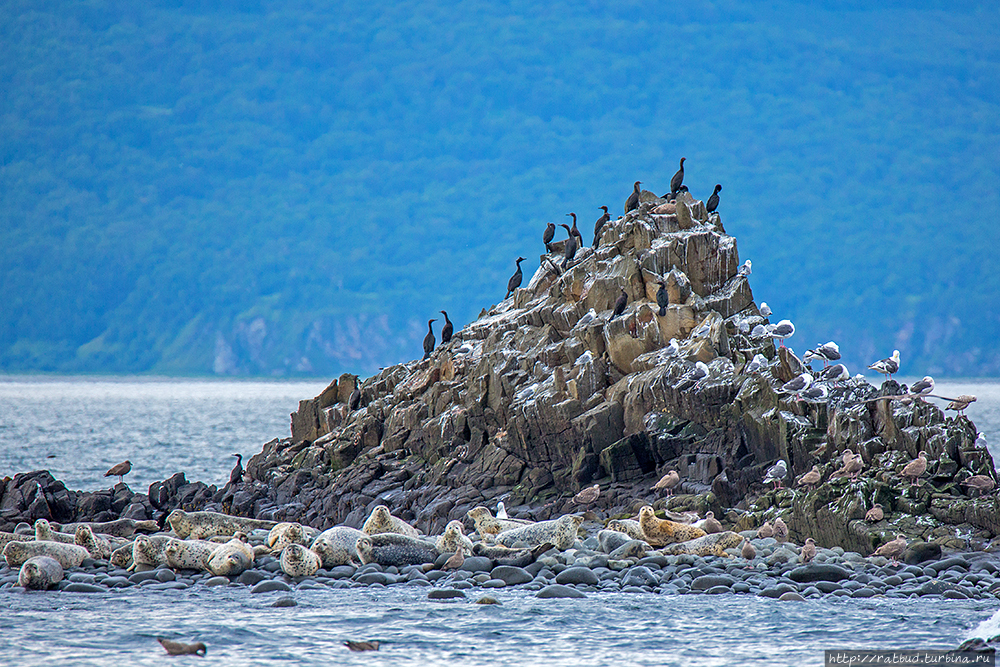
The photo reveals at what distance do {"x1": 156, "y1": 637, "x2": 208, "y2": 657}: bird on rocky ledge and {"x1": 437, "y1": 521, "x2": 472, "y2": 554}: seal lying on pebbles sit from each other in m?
5.17

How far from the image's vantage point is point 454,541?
55.2 ft

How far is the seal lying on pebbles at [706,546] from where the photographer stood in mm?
17078

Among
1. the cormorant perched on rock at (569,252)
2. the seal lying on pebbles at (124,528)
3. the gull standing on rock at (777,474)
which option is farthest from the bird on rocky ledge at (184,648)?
the cormorant perched on rock at (569,252)

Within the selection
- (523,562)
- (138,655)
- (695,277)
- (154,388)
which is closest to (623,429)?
(695,277)

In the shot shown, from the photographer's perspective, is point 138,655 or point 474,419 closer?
point 138,655

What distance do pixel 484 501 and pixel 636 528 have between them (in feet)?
20.3

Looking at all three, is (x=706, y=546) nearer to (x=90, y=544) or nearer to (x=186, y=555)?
(x=186, y=555)

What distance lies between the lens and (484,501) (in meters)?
23.4

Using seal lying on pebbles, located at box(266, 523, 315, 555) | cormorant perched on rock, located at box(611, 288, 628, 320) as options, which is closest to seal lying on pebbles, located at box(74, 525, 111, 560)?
seal lying on pebbles, located at box(266, 523, 315, 555)

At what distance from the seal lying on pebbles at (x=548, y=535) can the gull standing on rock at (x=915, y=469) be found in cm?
582

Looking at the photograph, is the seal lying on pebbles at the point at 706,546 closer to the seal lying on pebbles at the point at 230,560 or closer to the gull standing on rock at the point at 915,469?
the gull standing on rock at the point at 915,469

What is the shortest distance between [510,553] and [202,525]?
644cm

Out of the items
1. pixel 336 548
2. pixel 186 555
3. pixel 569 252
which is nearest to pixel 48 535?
pixel 186 555

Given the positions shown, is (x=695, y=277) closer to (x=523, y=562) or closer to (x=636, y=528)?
(x=636, y=528)
